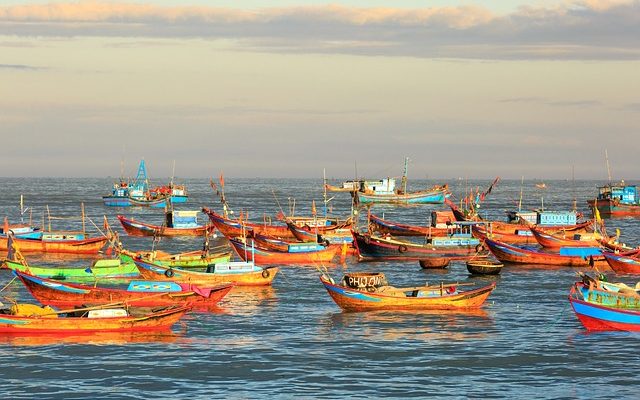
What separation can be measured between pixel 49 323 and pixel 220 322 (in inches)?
401

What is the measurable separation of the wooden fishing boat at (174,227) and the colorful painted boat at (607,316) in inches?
2747

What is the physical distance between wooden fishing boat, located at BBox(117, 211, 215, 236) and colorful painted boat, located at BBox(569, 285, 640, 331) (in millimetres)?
69778

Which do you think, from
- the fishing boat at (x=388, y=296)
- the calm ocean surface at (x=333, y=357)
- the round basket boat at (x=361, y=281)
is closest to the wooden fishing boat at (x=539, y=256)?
the calm ocean surface at (x=333, y=357)

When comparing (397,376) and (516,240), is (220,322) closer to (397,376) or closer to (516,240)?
(397,376)

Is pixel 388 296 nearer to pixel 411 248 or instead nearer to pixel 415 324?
pixel 415 324

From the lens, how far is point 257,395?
42.1m

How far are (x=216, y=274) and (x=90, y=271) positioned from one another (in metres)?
9.55

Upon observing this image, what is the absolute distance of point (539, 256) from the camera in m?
86.4

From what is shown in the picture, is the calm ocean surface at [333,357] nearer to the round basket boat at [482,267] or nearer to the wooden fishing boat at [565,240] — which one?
the round basket boat at [482,267]

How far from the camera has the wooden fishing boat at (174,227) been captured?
11912 cm

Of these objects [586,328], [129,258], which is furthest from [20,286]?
[586,328]

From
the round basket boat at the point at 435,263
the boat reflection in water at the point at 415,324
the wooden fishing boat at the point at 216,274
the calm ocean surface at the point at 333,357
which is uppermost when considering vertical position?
the wooden fishing boat at the point at 216,274

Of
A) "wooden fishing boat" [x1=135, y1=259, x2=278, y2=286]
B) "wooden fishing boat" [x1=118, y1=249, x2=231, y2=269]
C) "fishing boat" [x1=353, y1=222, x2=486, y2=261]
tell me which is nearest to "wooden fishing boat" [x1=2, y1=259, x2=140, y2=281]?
"wooden fishing boat" [x1=118, y1=249, x2=231, y2=269]

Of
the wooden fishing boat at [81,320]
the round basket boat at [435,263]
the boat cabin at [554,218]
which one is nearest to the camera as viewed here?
the wooden fishing boat at [81,320]
